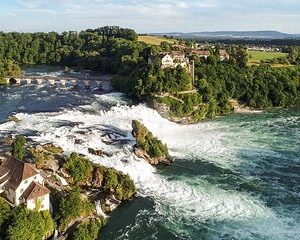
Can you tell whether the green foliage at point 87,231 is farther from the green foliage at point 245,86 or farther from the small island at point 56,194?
the green foliage at point 245,86

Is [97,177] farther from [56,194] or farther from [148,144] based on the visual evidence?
[148,144]

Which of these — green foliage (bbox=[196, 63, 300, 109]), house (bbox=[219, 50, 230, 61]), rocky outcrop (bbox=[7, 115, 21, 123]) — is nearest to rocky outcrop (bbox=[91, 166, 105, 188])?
rocky outcrop (bbox=[7, 115, 21, 123])

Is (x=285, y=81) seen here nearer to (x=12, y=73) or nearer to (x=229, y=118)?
(x=229, y=118)

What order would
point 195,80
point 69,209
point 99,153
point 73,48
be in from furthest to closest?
point 73,48 < point 195,80 < point 99,153 < point 69,209

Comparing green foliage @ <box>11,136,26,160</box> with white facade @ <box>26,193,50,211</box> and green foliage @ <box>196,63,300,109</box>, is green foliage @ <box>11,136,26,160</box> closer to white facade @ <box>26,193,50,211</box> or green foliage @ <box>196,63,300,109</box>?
white facade @ <box>26,193,50,211</box>

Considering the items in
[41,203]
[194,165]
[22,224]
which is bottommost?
[194,165]

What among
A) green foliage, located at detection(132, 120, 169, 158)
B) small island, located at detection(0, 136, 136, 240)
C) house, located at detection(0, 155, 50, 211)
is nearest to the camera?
small island, located at detection(0, 136, 136, 240)

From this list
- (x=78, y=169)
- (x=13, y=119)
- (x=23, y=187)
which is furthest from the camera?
(x=13, y=119)

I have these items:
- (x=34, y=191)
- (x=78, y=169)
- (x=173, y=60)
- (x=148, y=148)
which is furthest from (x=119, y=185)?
(x=173, y=60)
